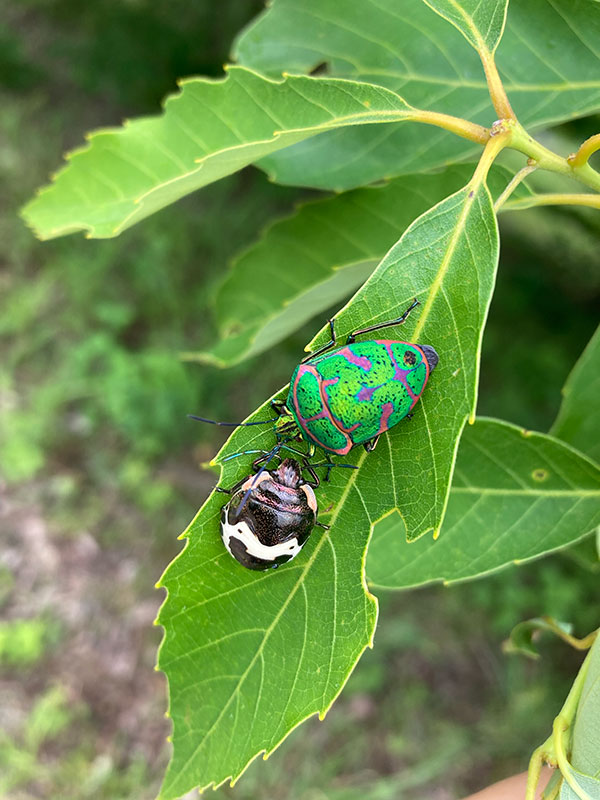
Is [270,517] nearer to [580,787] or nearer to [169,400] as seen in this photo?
[580,787]

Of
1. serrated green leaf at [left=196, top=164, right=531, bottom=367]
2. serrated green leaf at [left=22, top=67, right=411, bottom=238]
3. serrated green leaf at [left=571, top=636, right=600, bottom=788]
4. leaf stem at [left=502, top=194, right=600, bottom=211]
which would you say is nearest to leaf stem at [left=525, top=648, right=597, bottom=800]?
serrated green leaf at [left=571, top=636, right=600, bottom=788]

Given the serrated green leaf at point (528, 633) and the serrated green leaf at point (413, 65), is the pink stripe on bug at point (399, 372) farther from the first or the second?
the serrated green leaf at point (528, 633)

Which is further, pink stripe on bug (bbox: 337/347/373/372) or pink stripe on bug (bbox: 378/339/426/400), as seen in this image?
pink stripe on bug (bbox: 337/347/373/372)

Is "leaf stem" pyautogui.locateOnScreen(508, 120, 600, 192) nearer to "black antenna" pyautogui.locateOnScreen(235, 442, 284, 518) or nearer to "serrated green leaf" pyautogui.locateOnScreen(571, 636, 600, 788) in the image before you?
"black antenna" pyautogui.locateOnScreen(235, 442, 284, 518)

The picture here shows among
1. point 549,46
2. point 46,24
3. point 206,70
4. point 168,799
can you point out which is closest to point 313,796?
point 168,799

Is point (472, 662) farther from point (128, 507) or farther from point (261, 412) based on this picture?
point (261, 412)

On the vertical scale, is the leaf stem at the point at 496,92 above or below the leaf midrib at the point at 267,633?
above

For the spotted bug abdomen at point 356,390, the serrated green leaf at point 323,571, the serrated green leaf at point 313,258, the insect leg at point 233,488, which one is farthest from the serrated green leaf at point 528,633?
the serrated green leaf at point 313,258
